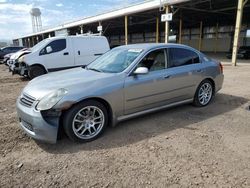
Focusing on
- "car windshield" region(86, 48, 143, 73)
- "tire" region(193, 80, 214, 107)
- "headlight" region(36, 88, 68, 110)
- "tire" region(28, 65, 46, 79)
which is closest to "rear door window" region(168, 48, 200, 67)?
"tire" region(193, 80, 214, 107)

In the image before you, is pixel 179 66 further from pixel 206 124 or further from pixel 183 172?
pixel 183 172

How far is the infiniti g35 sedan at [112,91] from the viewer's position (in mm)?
3428

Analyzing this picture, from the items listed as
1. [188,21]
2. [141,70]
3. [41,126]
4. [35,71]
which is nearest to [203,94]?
[141,70]

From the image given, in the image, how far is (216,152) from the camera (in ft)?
11.0

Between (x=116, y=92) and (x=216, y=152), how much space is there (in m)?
1.84

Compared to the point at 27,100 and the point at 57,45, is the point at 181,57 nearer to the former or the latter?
the point at 27,100

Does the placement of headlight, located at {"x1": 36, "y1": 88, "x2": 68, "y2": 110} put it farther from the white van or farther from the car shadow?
the white van

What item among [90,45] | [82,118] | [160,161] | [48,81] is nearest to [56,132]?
[82,118]

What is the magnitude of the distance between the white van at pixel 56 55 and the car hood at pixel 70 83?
5.94 meters

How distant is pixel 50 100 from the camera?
3.39 m

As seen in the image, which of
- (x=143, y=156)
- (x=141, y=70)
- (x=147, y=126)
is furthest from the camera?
(x=147, y=126)

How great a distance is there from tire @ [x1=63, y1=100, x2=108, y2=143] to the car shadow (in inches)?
5.1

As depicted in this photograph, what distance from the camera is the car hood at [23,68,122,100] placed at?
3582 mm

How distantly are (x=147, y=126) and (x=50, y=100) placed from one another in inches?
74.7
